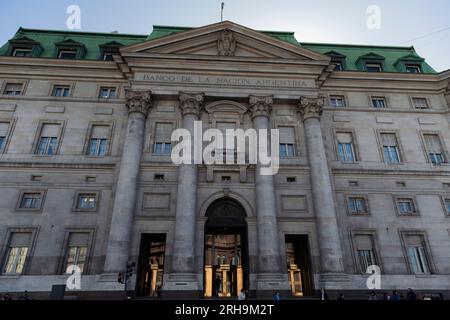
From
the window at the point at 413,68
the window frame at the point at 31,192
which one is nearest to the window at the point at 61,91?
the window frame at the point at 31,192

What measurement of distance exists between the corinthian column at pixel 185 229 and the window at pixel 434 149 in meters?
22.4

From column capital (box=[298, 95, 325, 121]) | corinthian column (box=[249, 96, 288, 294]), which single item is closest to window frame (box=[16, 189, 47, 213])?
corinthian column (box=[249, 96, 288, 294])

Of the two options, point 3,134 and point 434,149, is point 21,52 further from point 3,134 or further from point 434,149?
point 434,149

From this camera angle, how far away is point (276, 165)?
2428 centimetres

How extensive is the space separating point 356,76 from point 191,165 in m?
19.8

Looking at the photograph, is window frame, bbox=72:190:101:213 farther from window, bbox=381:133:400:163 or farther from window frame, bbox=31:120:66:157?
window, bbox=381:133:400:163

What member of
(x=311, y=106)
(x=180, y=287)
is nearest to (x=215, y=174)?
(x=180, y=287)

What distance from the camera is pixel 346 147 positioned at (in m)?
27.1

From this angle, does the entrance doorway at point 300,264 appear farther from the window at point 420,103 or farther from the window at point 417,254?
the window at point 420,103

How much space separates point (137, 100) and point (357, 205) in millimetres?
21389

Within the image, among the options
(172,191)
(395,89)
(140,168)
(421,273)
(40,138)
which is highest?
(395,89)

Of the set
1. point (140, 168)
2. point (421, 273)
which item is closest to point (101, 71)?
point (140, 168)

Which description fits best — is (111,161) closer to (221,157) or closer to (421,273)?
(221,157)

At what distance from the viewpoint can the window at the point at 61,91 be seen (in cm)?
2720
